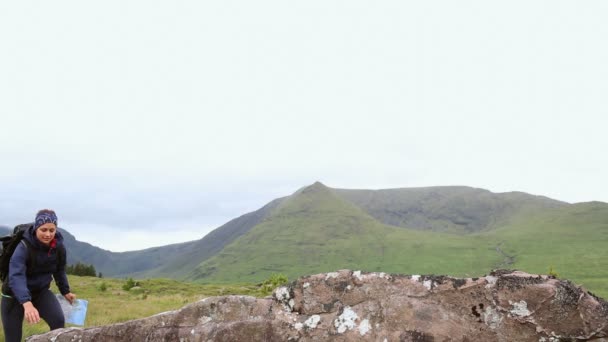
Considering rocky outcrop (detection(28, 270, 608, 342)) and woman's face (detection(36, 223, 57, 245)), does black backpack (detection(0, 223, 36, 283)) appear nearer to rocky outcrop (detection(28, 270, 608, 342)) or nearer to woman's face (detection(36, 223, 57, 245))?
woman's face (detection(36, 223, 57, 245))

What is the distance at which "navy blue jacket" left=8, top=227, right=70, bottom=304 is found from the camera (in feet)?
26.0

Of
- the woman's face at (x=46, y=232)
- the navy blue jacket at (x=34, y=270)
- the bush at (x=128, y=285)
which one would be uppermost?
the woman's face at (x=46, y=232)

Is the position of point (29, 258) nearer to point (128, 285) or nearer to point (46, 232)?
point (46, 232)

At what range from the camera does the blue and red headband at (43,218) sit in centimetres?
839

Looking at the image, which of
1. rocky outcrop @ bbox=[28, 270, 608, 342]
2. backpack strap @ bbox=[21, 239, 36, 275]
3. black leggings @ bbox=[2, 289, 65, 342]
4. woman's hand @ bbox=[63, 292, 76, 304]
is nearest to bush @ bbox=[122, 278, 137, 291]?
woman's hand @ bbox=[63, 292, 76, 304]

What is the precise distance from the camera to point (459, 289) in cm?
634

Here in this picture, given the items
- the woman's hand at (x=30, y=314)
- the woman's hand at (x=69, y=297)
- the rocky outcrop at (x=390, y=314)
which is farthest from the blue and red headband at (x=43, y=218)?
the rocky outcrop at (x=390, y=314)

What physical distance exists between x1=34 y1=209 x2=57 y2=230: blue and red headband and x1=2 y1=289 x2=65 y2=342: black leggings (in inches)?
63.4

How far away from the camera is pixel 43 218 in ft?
27.6

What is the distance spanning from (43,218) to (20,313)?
2.09 metres

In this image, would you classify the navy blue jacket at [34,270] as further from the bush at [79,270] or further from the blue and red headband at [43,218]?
the bush at [79,270]

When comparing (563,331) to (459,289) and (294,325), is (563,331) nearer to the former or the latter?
(459,289)

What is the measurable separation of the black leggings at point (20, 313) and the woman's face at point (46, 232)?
1290 millimetres

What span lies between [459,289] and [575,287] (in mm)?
1544
